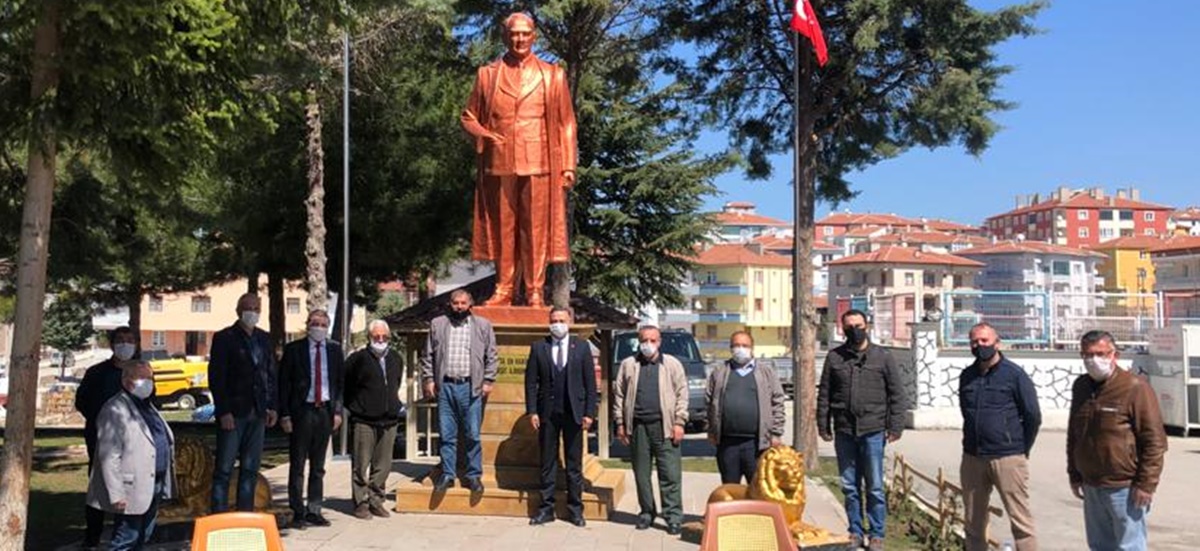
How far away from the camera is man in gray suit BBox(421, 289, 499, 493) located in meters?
8.35

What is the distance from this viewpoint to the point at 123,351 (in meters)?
7.65

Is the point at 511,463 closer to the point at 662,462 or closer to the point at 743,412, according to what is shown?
the point at 662,462

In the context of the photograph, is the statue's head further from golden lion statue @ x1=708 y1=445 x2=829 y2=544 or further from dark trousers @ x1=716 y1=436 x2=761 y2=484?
golden lion statue @ x1=708 y1=445 x2=829 y2=544

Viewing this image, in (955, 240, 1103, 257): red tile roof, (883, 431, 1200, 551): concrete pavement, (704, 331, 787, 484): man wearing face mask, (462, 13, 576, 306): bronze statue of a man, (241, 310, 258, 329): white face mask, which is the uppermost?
(955, 240, 1103, 257): red tile roof

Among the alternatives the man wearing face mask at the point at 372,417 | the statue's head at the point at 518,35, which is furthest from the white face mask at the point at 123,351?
the statue's head at the point at 518,35

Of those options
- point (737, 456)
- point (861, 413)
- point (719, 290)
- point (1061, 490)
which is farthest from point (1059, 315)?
point (719, 290)

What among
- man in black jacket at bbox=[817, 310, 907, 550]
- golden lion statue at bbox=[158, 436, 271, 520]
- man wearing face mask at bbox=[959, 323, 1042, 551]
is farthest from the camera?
golden lion statue at bbox=[158, 436, 271, 520]

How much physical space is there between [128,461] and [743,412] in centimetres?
432

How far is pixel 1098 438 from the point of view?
20.5ft

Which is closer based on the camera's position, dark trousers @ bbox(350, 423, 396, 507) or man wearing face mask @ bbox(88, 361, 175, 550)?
man wearing face mask @ bbox(88, 361, 175, 550)

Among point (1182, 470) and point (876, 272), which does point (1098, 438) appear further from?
point (876, 272)

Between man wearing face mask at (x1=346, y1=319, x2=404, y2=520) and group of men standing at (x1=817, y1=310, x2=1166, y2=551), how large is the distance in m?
3.63

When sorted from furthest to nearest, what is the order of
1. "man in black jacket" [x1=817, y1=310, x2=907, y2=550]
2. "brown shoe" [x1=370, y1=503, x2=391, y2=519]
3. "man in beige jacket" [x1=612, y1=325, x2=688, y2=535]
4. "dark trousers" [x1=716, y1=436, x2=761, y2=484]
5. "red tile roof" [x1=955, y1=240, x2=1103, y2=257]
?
"red tile roof" [x1=955, y1=240, x2=1103, y2=257], "brown shoe" [x1=370, y1=503, x2=391, y2=519], "man in beige jacket" [x1=612, y1=325, x2=688, y2=535], "dark trousers" [x1=716, y1=436, x2=761, y2=484], "man in black jacket" [x1=817, y1=310, x2=907, y2=550]

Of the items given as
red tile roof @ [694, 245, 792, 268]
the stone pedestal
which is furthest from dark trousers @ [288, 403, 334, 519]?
red tile roof @ [694, 245, 792, 268]
